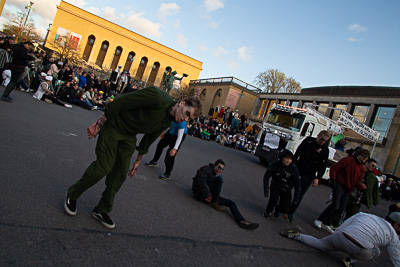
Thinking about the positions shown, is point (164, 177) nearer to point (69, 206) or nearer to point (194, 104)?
point (69, 206)

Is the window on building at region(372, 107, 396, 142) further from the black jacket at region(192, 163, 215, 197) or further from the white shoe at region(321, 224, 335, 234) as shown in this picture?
the black jacket at region(192, 163, 215, 197)

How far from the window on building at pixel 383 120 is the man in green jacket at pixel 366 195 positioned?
19670 millimetres

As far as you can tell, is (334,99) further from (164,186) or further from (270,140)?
(164,186)

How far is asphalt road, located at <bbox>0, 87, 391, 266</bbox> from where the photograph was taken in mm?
2605

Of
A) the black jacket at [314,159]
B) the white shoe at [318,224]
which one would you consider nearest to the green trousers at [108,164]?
the black jacket at [314,159]

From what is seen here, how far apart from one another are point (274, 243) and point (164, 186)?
2.35 meters

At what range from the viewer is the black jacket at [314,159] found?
6.07 metres

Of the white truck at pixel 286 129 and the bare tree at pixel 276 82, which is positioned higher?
the bare tree at pixel 276 82

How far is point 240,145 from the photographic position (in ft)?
69.8

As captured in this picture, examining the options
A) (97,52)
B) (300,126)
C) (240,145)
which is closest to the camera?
(300,126)

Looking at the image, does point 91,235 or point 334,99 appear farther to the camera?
point 334,99

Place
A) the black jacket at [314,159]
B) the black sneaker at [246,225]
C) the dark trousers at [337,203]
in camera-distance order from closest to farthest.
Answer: the black sneaker at [246,225], the dark trousers at [337,203], the black jacket at [314,159]

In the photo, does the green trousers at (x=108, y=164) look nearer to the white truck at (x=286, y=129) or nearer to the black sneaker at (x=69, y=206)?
the black sneaker at (x=69, y=206)

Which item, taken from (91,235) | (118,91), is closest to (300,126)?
(91,235)
